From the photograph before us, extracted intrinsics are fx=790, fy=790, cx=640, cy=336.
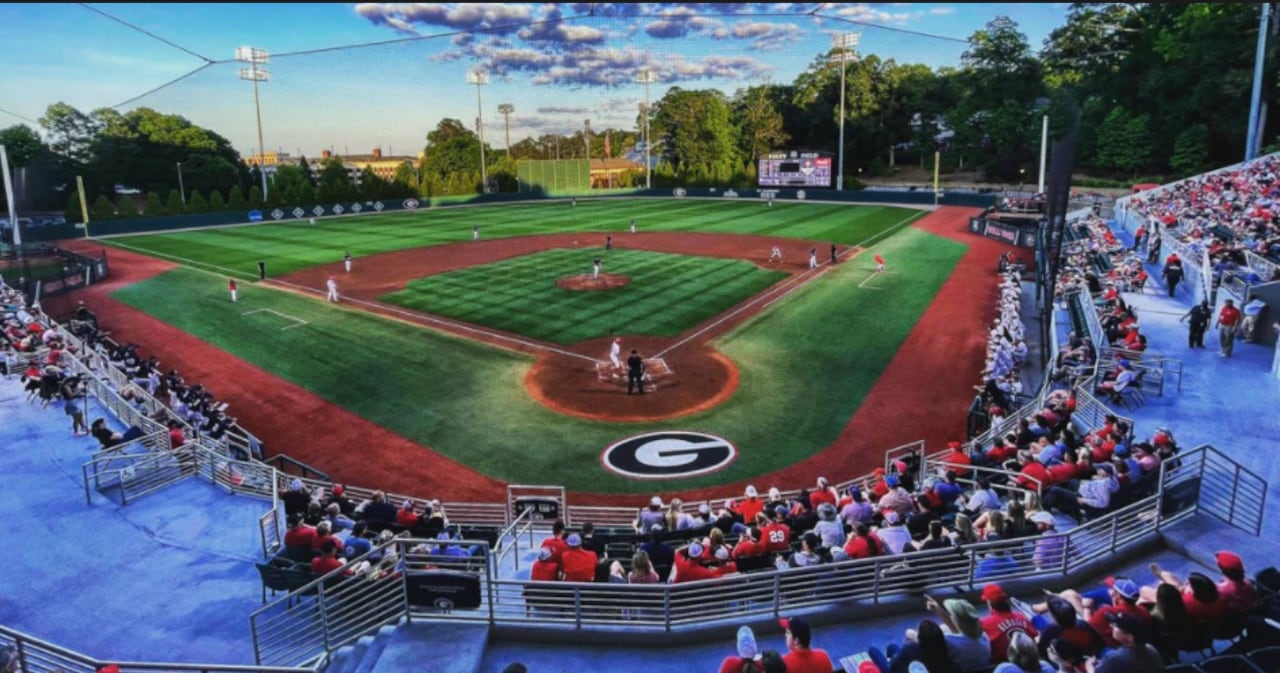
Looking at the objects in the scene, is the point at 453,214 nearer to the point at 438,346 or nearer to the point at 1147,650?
the point at 438,346

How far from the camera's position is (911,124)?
10081 cm

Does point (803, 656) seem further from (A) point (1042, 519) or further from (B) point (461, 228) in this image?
(B) point (461, 228)

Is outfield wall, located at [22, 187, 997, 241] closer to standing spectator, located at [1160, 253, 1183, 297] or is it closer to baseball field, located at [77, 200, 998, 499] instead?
baseball field, located at [77, 200, 998, 499]

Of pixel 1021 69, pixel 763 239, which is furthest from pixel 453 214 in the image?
pixel 1021 69

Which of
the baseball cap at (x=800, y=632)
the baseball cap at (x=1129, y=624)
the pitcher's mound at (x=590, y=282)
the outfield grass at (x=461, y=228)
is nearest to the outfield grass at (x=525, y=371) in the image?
the pitcher's mound at (x=590, y=282)

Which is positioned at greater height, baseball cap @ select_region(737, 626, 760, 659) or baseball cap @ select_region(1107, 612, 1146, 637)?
baseball cap @ select_region(737, 626, 760, 659)

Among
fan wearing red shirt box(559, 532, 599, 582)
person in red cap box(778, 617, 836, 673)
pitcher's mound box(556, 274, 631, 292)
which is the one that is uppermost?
person in red cap box(778, 617, 836, 673)

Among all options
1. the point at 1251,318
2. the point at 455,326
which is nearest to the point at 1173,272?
the point at 1251,318

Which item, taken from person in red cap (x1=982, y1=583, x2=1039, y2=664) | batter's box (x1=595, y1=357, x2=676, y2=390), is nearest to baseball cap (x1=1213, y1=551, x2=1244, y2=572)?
person in red cap (x1=982, y1=583, x2=1039, y2=664)

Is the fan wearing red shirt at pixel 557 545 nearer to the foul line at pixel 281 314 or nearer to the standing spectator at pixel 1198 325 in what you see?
the standing spectator at pixel 1198 325

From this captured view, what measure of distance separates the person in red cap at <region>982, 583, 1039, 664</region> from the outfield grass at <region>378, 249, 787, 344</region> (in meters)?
21.2

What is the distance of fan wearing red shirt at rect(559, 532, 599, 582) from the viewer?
9398 millimetres

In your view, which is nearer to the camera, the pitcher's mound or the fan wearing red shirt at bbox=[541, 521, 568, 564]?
the fan wearing red shirt at bbox=[541, 521, 568, 564]

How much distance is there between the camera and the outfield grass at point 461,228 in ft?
165
